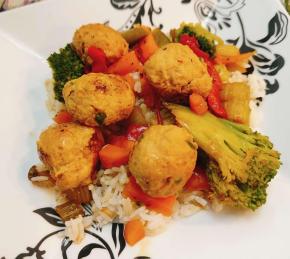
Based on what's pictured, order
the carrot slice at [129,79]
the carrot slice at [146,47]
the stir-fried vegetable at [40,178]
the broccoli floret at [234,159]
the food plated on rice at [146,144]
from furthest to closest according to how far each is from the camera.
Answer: the carrot slice at [146,47] → the carrot slice at [129,79] → the stir-fried vegetable at [40,178] → the broccoli floret at [234,159] → the food plated on rice at [146,144]

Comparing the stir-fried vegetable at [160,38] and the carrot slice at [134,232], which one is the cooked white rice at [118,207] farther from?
the stir-fried vegetable at [160,38]

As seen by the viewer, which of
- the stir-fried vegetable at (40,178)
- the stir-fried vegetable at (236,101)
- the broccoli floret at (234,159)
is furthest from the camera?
the stir-fried vegetable at (236,101)

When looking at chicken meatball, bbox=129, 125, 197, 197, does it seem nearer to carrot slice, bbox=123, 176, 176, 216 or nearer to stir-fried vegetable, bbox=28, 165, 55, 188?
carrot slice, bbox=123, 176, 176, 216

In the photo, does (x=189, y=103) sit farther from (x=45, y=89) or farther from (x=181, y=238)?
(x=45, y=89)

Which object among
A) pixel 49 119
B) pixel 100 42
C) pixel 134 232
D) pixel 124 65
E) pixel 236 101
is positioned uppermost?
pixel 100 42

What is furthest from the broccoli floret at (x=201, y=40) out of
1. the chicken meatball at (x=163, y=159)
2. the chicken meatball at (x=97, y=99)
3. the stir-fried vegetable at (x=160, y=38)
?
the chicken meatball at (x=163, y=159)

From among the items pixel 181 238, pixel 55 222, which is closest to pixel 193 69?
pixel 181 238

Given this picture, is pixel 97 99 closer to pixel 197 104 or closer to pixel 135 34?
pixel 197 104

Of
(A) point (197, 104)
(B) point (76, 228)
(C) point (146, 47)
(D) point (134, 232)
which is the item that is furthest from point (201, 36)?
(B) point (76, 228)
